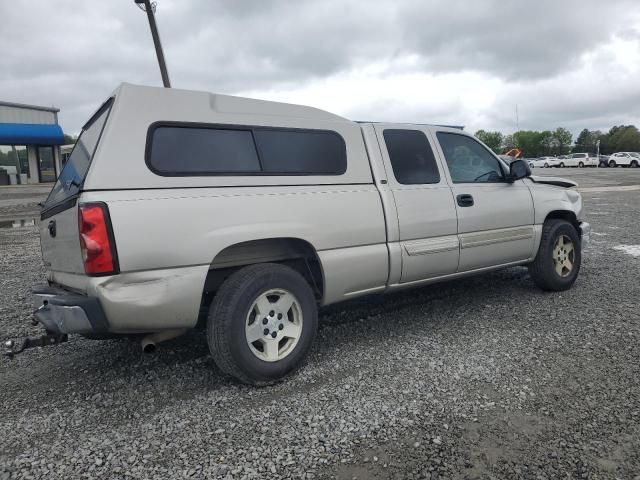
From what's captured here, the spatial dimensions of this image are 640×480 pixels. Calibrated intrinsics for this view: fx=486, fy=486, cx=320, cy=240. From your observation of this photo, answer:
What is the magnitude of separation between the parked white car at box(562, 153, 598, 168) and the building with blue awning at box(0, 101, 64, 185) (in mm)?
51047

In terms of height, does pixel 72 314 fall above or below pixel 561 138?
below

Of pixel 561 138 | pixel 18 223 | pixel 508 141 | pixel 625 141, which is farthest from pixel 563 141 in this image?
pixel 18 223

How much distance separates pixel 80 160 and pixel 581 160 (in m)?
59.8

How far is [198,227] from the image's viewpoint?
9.95ft

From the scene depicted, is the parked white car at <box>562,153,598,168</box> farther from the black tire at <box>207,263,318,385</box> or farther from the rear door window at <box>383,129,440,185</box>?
the black tire at <box>207,263,318,385</box>

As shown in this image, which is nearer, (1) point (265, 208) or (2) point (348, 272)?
(1) point (265, 208)

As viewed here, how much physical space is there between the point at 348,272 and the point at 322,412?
1119 mm

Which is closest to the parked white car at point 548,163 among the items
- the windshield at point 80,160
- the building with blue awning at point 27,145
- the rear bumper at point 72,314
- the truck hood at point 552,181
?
the building with blue awning at point 27,145

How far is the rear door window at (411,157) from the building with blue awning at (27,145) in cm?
3217

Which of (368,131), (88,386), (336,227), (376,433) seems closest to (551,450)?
(376,433)

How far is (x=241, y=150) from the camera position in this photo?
3418 millimetres

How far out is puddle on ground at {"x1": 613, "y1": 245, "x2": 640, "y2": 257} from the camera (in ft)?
23.9

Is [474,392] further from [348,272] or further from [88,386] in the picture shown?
[88,386]

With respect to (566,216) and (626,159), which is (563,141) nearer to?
(626,159)
